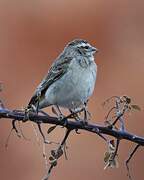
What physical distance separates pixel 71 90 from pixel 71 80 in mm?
126

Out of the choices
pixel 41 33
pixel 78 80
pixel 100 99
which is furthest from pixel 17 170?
pixel 78 80

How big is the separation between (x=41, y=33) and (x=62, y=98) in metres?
7.72

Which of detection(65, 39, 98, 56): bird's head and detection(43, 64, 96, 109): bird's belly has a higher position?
detection(65, 39, 98, 56): bird's head

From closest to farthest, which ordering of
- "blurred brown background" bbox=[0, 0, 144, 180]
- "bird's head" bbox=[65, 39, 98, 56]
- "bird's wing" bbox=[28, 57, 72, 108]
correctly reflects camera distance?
1. "bird's wing" bbox=[28, 57, 72, 108]
2. "bird's head" bbox=[65, 39, 98, 56]
3. "blurred brown background" bbox=[0, 0, 144, 180]

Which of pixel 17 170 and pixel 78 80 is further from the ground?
pixel 78 80

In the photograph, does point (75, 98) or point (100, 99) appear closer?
point (75, 98)

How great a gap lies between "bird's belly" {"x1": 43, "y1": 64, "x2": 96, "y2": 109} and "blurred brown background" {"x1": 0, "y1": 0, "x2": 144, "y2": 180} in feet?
20.4

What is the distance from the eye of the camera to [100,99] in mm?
11820

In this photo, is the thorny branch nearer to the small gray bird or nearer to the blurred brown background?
the small gray bird

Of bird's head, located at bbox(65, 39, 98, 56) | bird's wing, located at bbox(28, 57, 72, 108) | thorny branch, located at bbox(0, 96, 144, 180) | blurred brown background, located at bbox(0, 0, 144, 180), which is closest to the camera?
thorny branch, located at bbox(0, 96, 144, 180)

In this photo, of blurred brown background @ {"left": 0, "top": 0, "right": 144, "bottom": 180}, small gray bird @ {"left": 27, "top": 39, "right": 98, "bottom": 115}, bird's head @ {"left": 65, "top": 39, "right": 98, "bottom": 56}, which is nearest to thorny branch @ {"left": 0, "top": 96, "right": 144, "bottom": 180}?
small gray bird @ {"left": 27, "top": 39, "right": 98, "bottom": 115}

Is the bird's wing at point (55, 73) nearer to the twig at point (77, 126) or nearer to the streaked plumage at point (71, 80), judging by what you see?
the streaked plumage at point (71, 80)

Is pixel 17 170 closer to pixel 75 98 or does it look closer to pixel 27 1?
pixel 27 1

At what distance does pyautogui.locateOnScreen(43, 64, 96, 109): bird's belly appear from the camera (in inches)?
200
